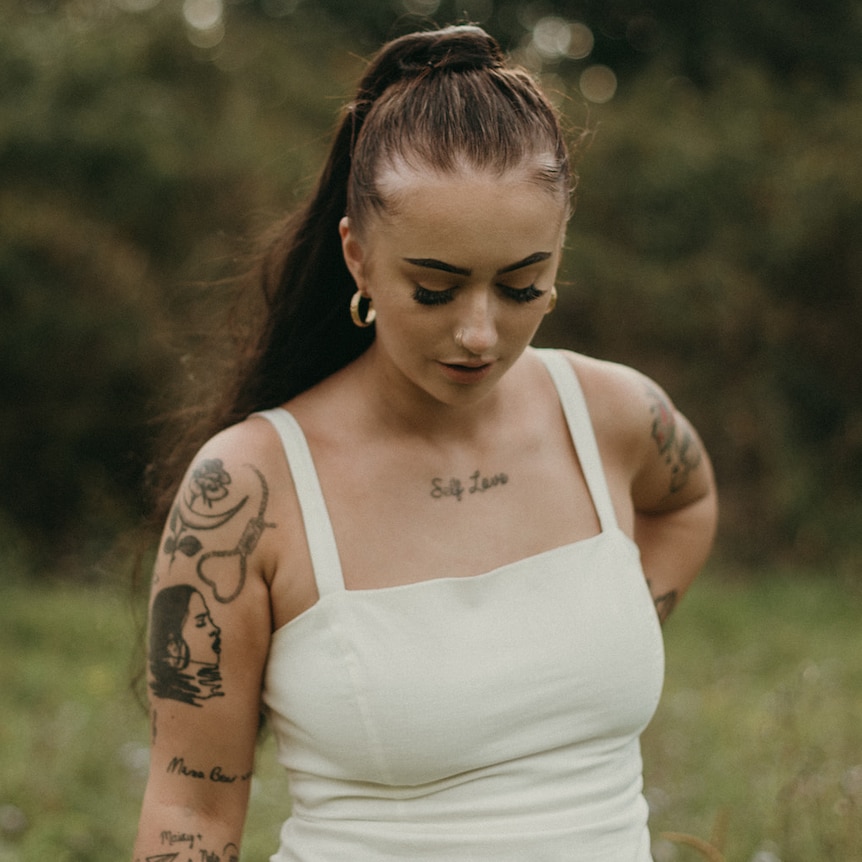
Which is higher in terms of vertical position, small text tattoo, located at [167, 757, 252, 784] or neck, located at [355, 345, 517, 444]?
neck, located at [355, 345, 517, 444]

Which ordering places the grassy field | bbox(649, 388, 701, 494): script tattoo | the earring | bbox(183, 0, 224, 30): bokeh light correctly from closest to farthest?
1. the earring
2. bbox(649, 388, 701, 494): script tattoo
3. the grassy field
4. bbox(183, 0, 224, 30): bokeh light

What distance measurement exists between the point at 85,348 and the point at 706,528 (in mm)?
5244

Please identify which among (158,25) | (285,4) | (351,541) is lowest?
(351,541)

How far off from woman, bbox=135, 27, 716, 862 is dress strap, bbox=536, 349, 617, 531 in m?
0.02

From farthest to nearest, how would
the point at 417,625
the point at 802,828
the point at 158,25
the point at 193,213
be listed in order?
the point at 158,25
the point at 193,213
the point at 802,828
the point at 417,625

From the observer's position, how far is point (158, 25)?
8477mm

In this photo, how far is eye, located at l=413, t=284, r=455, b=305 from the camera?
5.40ft

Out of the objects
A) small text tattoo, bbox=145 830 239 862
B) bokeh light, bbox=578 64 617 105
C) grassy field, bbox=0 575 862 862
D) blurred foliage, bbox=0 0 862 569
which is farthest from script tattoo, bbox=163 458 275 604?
bokeh light, bbox=578 64 617 105

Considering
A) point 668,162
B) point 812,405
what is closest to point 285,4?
point 668,162

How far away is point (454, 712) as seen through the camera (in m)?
1.66

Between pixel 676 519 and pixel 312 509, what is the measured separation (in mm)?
926

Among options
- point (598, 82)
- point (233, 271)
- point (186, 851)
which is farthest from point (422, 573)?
point (598, 82)

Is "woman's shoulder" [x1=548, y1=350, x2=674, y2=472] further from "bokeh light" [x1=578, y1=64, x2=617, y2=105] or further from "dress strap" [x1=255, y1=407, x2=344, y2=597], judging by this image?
"bokeh light" [x1=578, y1=64, x2=617, y2=105]

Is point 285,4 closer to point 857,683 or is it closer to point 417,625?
point 857,683
